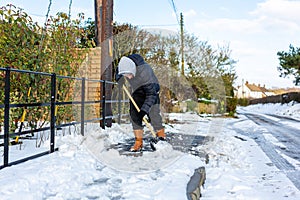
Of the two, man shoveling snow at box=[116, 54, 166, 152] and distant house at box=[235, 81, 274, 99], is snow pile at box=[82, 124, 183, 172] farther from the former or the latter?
distant house at box=[235, 81, 274, 99]

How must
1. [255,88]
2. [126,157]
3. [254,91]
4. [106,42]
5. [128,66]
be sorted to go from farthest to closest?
[255,88] → [254,91] → [106,42] → [128,66] → [126,157]

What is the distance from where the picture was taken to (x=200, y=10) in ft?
32.9

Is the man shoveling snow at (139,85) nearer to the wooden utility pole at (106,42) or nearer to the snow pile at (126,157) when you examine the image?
the snow pile at (126,157)

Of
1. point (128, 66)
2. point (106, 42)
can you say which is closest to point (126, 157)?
point (128, 66)

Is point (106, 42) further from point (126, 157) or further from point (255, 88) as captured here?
point (255, 88)

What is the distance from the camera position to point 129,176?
10.1ft

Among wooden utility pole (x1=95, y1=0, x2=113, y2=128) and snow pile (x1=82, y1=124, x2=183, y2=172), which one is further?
wooden utility pole (x1=95, y1=0, x2=113, y2=128)

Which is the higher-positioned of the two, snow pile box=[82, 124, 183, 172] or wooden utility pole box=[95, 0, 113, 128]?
wooden utility pole box=[95, 0, 113, 128]

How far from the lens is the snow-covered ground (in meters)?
2.54

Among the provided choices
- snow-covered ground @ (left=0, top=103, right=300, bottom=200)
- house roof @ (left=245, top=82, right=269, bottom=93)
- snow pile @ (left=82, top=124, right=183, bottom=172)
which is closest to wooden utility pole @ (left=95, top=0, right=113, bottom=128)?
snow pile @ (left=82, top=124, right=183, bottom=172)

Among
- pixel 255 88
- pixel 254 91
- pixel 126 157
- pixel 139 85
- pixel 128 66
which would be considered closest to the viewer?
pixel 126 157

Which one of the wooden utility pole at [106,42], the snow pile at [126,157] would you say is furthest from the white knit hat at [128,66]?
the wooden utility pole at [106,42]

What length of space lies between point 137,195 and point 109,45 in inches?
163

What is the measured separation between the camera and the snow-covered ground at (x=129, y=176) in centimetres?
254
